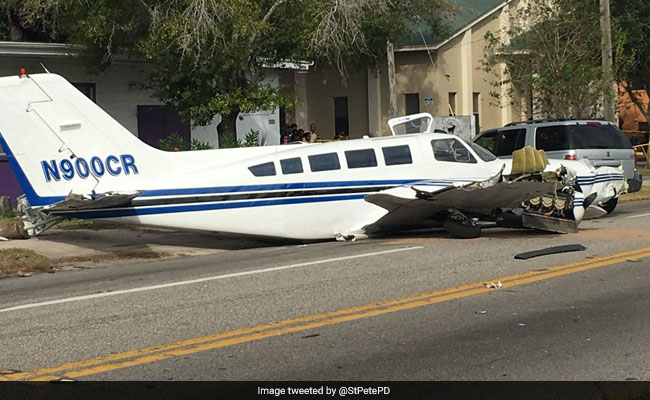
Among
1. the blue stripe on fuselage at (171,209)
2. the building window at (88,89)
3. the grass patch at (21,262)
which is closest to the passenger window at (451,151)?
the blue stripe on fuselage at (171,209)

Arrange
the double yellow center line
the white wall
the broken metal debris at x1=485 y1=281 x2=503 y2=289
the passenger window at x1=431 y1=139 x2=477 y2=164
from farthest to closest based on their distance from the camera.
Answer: the white wall → the passenger window at x1=431 y1=139 x2=477 y2=164 → the broken metal debris at x1=485 y1=281 x2=503 y2=289 → the double yellow center line

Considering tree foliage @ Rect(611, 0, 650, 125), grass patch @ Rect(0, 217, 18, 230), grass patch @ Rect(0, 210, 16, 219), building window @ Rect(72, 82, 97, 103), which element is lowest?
grass patch @ Rect(0, 217, 18, 230)

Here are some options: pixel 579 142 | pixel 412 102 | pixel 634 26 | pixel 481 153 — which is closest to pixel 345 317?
pixel 481 153

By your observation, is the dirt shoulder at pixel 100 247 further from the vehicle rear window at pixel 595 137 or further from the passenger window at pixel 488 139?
the vehicle rear window at pixel 595 137

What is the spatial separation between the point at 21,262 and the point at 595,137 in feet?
39.9

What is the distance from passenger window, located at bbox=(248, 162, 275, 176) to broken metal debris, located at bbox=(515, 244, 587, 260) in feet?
14.2

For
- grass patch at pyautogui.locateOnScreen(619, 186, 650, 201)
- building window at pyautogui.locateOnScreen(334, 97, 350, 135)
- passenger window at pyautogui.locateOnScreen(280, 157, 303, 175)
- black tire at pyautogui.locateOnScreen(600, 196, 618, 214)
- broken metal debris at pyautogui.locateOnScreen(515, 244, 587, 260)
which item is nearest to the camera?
broken metal debris at pyautogui.locateOnScreen(515, 244, 587, 260)

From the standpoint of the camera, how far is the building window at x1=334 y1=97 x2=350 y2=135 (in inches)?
1654

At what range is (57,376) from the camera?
7.14 metres

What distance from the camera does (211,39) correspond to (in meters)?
21.8

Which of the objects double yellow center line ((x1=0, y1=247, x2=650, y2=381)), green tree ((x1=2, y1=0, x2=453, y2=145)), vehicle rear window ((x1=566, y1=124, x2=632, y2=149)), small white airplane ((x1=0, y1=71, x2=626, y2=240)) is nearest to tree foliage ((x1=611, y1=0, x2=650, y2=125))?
green tree ((x1=2, y1=0, x2=453, y2=145))

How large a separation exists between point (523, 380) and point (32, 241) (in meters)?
11.9

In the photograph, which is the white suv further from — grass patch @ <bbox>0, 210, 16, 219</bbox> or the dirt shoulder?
grass patch @ <bbox>0, 210, 16, 219</bbox>
